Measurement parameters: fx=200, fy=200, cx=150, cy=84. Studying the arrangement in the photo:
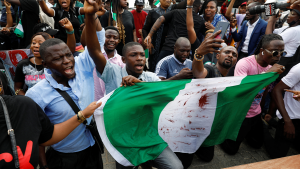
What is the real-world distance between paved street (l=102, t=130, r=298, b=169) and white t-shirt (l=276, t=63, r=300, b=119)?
89 cm

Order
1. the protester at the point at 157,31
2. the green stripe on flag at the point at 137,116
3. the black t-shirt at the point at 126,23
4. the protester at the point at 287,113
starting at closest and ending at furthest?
1. the green stripe on flag at the point at 137,116
2. the protester at the point at 287,113
3. the black t-shirt at the point at 126,23
4. the protester at the point at 157,31

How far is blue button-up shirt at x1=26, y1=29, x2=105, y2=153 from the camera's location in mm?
1829

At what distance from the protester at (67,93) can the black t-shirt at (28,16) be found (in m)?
2.60

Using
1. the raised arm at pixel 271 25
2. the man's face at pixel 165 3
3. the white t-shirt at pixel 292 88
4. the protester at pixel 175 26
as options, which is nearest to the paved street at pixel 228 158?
the white t-shirt at pixel 292 88

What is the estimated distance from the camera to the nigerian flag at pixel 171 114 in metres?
2.16

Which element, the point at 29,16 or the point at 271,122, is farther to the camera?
the point at 29,16

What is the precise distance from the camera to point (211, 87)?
241 cm

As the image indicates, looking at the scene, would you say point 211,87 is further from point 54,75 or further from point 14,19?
point 14,19

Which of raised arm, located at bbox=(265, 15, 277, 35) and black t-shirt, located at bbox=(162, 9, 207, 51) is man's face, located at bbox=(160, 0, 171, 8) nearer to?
black t-shirt, located at bbox=(162, 9, 207, 51)

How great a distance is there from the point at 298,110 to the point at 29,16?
205 inches

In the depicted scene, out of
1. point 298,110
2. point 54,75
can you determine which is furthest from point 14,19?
point 298,110

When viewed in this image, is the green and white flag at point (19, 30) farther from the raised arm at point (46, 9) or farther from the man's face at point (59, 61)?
the man's face at point (59, 61)

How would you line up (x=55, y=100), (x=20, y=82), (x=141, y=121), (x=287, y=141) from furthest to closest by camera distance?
(x=287, y=141) → (x=20, y=82) → (x=141, y=121) → (x=55, y=100)

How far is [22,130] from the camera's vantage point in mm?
1427
